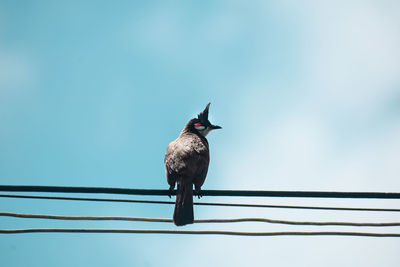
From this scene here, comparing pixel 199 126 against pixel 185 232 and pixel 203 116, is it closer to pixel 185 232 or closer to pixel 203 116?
pixel 203 116

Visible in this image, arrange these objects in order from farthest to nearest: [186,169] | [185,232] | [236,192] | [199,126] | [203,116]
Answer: [203,116], [199,126], [186,169], [236,192], [185,232]

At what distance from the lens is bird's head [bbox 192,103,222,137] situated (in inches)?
398

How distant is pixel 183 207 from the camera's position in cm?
666

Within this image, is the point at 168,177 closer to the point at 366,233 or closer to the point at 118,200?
the point at 118,200

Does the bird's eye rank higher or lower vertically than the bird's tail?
higher

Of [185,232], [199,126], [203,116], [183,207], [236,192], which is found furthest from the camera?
[203,116]

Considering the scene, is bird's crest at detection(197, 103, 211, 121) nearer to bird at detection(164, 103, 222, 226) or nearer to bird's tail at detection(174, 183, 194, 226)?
bird at detection(164, 103, 222, 226)

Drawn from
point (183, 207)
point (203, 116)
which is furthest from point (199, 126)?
point (183, 207)

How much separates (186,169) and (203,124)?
2655 millimetres

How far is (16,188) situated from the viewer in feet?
16.6

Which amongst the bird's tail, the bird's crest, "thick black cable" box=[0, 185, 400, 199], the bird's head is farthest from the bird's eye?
"thick black cable" box=[0, 185, 400, 199]

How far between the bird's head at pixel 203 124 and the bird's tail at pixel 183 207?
10.1ft

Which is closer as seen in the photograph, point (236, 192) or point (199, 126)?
point (236, 192)

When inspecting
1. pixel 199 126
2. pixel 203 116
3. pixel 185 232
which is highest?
pixel 203 116
